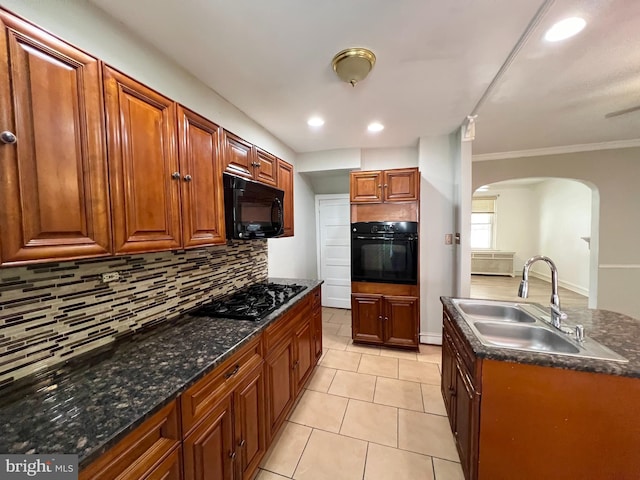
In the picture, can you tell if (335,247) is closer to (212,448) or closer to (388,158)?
(388,158)

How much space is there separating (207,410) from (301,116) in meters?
2.45

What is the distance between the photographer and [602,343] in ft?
4.22

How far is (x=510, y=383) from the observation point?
47.3 inches

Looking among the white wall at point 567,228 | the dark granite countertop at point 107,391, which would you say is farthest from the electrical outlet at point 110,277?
the white wall at point 567,228

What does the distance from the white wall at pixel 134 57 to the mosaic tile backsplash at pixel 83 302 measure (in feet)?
3.46

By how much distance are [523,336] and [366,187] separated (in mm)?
2045

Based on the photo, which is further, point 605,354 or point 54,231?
point 605,354

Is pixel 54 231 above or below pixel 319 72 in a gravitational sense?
below

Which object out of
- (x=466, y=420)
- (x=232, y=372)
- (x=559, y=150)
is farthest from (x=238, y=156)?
(x=559, y=150)

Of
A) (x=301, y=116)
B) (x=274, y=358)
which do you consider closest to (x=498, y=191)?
(x=301, y=116)

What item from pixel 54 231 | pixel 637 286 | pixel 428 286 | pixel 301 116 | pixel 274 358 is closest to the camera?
pixel 54 231

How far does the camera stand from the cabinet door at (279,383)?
5.19 feet

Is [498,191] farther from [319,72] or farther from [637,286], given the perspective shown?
[319,72]

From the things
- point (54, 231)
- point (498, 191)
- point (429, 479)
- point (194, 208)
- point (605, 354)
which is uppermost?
point (498, 191)
